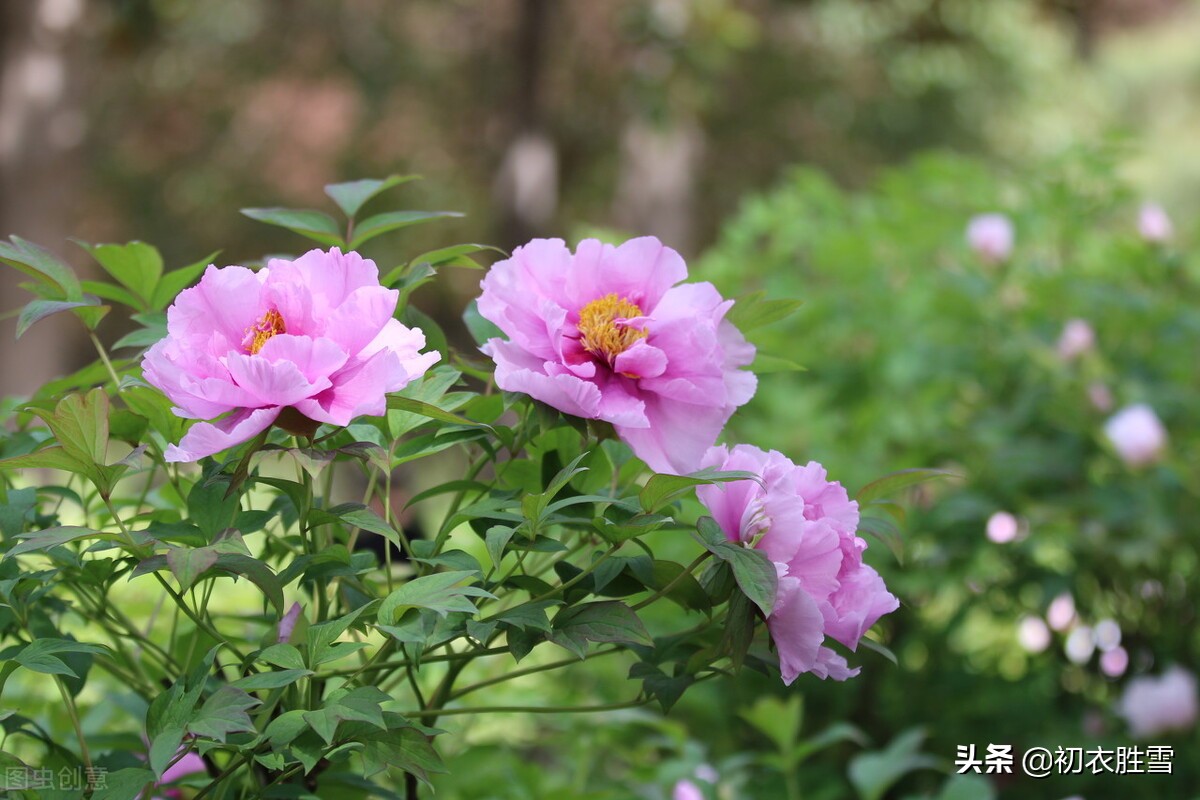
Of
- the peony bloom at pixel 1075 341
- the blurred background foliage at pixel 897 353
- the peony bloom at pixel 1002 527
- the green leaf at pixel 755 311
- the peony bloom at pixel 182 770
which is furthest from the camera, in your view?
the peony bloom at pixel 1075 341

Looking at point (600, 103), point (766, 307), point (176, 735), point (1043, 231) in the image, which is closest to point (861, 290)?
point (1043, 231)

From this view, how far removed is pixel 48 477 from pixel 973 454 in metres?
2.45

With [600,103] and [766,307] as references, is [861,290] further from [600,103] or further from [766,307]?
[600,103]

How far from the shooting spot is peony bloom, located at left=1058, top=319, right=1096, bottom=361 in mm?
2619

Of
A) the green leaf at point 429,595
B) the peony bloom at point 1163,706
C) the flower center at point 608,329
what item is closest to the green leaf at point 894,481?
the flower center at point 608,329

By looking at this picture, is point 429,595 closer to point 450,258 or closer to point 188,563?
point 188,563

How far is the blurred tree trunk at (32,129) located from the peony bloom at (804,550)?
4.29 metres

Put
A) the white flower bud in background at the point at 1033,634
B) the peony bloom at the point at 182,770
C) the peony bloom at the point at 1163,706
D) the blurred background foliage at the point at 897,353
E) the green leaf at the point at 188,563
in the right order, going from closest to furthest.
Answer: the green leaf at the point at 188,563 → the peony bloom at the point at 182,770 → the peony bloom at the point at 1163,706 → the blurred background foliage at the point at 897,353 → the white flower bud in background at the point at 1033,634

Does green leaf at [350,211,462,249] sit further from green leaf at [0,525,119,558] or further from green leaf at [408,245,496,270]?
green leaf at [0,525,119,558]

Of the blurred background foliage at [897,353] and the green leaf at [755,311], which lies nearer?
the green leaf at [755,311]

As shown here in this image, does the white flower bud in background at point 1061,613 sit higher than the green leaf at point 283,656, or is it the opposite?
the green leaf at point 283,656

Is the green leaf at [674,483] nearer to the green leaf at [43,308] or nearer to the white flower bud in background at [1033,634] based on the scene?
the green leaf at [43,308]

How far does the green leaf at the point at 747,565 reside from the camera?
77 cm

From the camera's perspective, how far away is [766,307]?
0.95m
